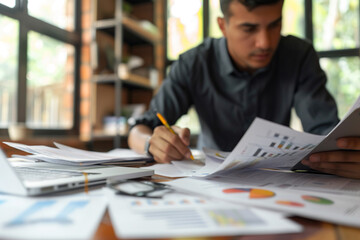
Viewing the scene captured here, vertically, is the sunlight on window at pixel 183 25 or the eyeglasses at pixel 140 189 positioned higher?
the sunlight on window at pixel 183 25

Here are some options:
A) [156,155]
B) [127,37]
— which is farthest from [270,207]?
[127,37]

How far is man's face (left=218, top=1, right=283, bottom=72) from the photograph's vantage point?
3.18 ft

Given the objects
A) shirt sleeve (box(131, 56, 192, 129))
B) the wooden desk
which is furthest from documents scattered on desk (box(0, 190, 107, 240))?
shirt sleeve (box(131, 56, 192, 129))

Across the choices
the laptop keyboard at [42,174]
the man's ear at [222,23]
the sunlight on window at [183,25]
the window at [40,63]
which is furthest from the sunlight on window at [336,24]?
the laptop keyboard at [42,174]

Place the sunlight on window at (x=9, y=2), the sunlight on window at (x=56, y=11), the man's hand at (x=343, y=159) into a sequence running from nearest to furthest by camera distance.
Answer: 1. the man's hand at (x=343, y=159)
2. the sunlight on window at (x=9, y=2)
3. the sunlight on window at (x=56, y=11)

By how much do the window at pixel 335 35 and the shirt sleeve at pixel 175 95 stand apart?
5.52 ft

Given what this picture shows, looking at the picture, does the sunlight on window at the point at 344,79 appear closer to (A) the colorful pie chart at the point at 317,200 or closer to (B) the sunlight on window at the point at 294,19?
(B) the sunlight on window at the point at 294,19

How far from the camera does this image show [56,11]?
7.33 ft

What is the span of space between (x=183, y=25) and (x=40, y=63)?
69.9 inches

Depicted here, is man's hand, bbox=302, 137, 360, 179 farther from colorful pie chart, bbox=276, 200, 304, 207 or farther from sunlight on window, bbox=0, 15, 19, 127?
sunlight on window, bbox=0, 15, 19, 127

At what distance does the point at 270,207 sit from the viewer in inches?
12.7

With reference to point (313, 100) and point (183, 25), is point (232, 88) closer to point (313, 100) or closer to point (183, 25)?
point (313, 100)

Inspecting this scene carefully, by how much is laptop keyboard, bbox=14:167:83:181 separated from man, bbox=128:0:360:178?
484mm

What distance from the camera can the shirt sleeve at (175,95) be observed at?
1.17 meters
